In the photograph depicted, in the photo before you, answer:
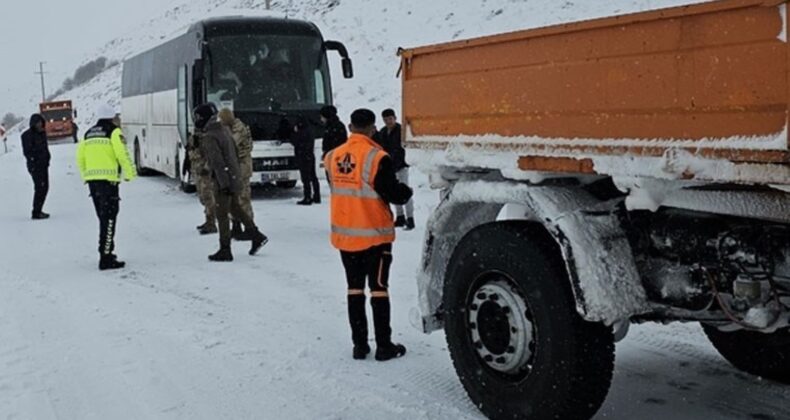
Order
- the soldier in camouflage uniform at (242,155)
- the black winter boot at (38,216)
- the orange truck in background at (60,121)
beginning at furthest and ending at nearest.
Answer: the orange truck in background at (60,121) → the black winter boot at (38,216) → the soldier in camouflage uniform at (242,155)

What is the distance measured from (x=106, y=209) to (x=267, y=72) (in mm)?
6587

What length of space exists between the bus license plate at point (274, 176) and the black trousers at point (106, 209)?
19.2 feet

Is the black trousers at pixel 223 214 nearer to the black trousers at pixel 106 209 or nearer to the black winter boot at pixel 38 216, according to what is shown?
the black trousers at pixel 106 209

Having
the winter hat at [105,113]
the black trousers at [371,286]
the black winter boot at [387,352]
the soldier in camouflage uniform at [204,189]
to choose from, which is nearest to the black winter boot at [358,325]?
the black trousers at [371,286]

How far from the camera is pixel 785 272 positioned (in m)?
3.18

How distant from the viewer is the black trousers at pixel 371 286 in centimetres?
541

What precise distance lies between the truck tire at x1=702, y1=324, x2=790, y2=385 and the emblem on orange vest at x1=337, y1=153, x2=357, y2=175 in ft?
7.39

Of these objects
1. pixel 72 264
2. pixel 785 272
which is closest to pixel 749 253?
pixel 785 272

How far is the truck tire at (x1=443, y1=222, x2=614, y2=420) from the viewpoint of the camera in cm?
375

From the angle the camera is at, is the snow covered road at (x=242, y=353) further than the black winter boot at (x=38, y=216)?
No

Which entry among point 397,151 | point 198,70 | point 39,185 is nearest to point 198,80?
point 198,70

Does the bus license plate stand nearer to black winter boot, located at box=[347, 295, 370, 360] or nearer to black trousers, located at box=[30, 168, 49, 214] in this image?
black trousers, located at box=[30, 168, 49, 214]

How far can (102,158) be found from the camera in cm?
893

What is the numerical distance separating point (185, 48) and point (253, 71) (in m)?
2.01
